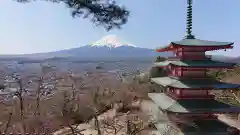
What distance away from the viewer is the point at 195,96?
28.2 ft

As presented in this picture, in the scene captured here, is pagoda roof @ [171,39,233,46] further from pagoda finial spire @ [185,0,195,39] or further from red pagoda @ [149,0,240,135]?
pagoda finial spire @ [185,0,195,39]

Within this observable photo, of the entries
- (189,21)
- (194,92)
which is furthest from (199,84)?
(189,21)

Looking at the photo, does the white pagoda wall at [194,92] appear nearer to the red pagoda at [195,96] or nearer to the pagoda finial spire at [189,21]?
the red pagoda at [195,96]

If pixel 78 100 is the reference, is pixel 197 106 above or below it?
above

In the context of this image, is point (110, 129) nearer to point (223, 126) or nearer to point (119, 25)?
point (223, 126)

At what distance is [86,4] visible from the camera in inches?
217

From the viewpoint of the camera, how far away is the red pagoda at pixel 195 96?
27.1ft

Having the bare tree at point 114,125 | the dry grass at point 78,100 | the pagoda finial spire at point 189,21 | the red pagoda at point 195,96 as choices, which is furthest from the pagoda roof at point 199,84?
the dry grass at point 78,100

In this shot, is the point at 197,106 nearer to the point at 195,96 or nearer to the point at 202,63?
the point at 195,96

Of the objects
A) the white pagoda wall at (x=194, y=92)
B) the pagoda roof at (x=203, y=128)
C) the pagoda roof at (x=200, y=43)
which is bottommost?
the pagoda roof at (x=203, y=128)

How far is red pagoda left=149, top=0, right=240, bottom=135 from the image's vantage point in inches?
325

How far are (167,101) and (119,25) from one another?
4303 mm

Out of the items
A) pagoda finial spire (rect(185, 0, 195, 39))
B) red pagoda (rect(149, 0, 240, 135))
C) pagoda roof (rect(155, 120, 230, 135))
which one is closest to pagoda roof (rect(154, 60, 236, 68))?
red pagoda (rect(149, 0, 240, 135))

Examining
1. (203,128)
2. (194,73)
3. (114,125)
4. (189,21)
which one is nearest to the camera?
(203,128)
